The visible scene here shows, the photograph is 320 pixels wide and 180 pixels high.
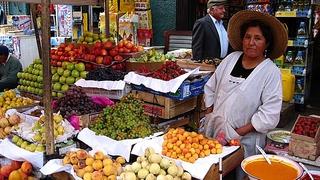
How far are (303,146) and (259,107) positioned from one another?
493 mm

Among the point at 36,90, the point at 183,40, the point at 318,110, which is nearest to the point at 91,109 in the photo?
the point at 36,90

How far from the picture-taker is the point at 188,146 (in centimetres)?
278

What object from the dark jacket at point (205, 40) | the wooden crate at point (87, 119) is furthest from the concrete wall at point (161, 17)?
the wooden crate at point (87, 119)

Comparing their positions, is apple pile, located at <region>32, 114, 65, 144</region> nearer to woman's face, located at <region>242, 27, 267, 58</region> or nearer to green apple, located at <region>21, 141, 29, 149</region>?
green apple, located at <region>21, 141, 29, 149</region>

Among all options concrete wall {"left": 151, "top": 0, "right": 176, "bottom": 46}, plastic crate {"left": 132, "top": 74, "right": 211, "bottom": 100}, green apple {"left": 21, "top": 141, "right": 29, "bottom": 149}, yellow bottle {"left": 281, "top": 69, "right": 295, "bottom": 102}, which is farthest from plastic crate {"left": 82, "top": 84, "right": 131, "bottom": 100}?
concrete wall {"left": 151, "top": 0, "right": 176, "bottom": 46}

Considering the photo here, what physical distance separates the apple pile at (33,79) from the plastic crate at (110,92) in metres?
0.77

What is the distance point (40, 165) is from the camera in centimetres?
311

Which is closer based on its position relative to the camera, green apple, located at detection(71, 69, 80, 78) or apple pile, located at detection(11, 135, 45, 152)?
apple pile, located at detection(11, 135, 45, 152)

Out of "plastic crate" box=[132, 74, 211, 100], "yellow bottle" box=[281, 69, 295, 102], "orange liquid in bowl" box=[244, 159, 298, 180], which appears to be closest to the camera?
"orange liquid in bowl" box=[244, 159, 298, 180]

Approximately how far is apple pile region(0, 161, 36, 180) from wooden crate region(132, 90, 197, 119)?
53.5 inches

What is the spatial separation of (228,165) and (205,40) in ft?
11.2

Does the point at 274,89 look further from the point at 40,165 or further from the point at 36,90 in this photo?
the point at 36,90

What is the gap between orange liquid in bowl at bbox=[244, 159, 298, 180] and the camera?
2.34 metres

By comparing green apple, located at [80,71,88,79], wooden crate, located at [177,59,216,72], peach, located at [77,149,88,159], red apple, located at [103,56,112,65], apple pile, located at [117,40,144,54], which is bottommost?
peach, located at [77,149,88,159]
